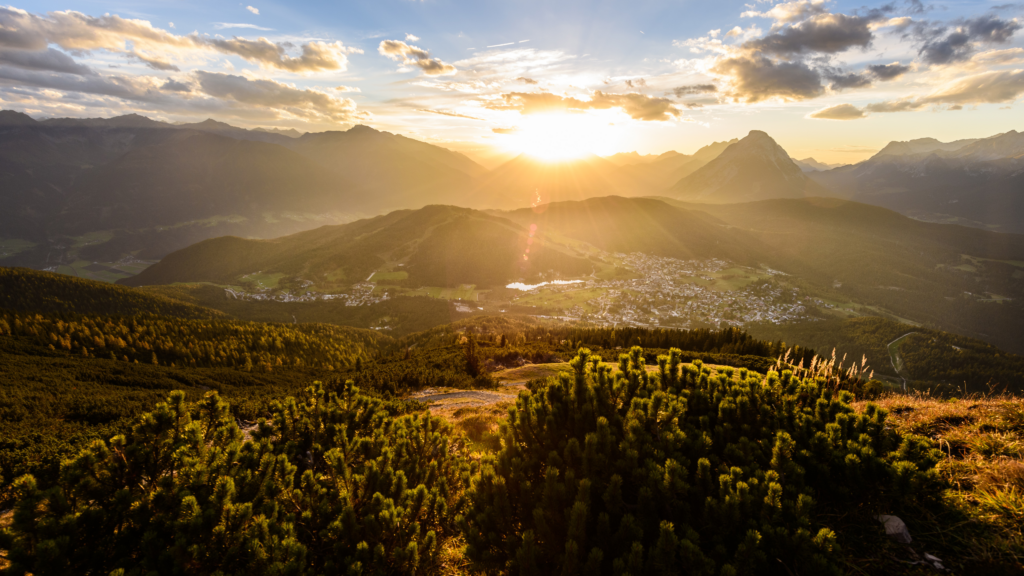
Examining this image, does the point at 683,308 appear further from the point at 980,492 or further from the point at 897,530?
the point at 897,530

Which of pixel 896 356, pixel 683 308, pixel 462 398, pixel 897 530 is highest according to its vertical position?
pixel 897 530

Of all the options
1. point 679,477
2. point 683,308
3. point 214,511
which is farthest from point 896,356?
point 214,511

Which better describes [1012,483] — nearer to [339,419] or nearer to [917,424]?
[917,424]

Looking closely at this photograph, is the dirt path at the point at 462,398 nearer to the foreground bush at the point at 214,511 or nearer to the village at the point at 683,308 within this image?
the foreground bush at the point at 214,511

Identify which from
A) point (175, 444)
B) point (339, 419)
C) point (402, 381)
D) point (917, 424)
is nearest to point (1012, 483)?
point (917, 424)

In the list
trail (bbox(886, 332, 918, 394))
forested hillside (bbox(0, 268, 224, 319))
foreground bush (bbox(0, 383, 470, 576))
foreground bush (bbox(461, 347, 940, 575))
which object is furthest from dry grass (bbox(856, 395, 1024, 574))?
trail (bbox(886, 332, 918, 394))

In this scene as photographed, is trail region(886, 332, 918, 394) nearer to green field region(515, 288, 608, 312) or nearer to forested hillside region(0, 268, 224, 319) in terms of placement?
green field region(515, 288, 608, 312)
